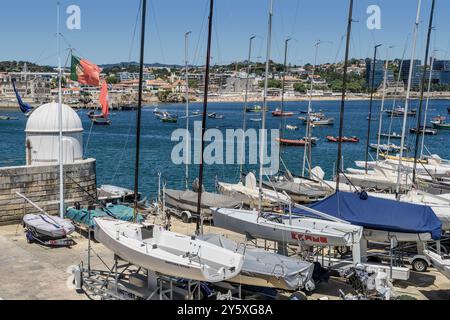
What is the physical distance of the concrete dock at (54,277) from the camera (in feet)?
50.8

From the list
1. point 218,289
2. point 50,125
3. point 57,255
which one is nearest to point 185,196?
point 50,125

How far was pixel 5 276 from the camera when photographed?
16.7 metres

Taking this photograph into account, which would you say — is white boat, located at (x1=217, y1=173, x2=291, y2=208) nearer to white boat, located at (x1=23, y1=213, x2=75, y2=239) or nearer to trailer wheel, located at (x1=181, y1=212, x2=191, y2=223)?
trailer wheel, located at (x1=181, y1=212, x2=191, y2=223)

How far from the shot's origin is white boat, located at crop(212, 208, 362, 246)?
17.0 m

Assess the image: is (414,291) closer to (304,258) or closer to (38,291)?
(304,258)

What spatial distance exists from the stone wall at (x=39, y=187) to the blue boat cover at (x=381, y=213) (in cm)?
1043

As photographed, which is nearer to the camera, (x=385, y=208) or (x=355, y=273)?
(x=355, y=273)

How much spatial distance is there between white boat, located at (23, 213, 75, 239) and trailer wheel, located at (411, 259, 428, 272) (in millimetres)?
11510

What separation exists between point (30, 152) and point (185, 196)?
7802 mm

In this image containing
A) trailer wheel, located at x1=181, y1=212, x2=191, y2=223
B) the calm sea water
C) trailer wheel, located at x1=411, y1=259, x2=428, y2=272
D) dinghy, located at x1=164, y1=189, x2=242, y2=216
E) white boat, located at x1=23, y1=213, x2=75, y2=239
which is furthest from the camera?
the calm sea water

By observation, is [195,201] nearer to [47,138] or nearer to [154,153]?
[47,138]

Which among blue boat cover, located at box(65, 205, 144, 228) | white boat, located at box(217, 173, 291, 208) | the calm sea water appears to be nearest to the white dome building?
the calm sea water
